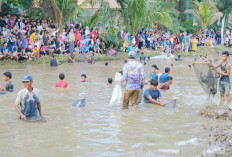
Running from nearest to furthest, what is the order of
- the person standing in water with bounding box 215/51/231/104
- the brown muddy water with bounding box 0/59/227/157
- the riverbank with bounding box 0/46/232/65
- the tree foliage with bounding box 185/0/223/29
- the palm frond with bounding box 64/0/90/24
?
the brown muddy water with bounding box 0/59/227/157 < the person standing in water with bounding box 215/51/231/104 < the riverbank with bounding box 0/46/232/65 < the palm frond with bounding box 64/0/90/24 < the tree foliage with bounding box 185/0/223/29

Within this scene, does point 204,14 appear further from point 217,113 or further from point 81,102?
point 217,113

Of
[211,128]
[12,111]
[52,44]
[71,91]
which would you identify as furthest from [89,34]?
[211,128]

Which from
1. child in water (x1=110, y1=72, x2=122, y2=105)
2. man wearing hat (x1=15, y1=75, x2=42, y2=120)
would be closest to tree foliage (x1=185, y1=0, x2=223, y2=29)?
child in water (x1=110, y1=72, x2=122, y2=105)

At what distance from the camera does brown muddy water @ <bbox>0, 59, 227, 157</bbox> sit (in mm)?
6984

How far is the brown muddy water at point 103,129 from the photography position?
6984 mm

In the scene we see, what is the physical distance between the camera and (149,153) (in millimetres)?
6879

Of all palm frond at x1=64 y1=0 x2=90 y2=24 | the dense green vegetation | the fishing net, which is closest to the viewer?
the fishing net

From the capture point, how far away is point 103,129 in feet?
27.8

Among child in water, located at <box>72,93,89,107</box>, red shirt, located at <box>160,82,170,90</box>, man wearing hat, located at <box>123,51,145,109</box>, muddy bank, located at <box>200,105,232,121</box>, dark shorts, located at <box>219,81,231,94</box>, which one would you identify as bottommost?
muddy bank, located at <box>200,105,232,121</box>

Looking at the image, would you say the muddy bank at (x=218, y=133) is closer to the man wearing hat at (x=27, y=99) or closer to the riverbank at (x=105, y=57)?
the man wearing hat at (x=27, y=99)

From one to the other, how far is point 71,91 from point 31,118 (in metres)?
4.78

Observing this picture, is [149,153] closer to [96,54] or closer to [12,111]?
[12,111]

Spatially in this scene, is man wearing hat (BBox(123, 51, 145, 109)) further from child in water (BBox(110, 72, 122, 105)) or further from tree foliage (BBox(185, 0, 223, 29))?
tree foliage (BBox(185, 0, 223, 29))

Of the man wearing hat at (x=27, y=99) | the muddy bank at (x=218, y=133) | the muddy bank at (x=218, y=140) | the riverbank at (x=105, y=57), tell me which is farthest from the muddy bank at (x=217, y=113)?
the riverbank at (x=105, y=57)
